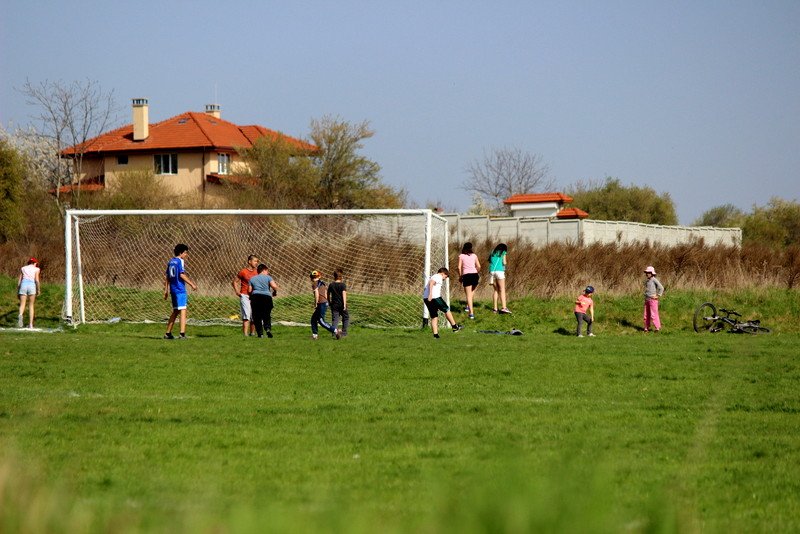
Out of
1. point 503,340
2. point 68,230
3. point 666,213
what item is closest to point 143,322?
point 68,230

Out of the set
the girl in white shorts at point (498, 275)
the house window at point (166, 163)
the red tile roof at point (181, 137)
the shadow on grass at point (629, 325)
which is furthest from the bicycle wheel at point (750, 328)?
the house window at point (166, 163)

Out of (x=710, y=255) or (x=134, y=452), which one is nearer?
(x=134, y=452)

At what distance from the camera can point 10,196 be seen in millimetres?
48875

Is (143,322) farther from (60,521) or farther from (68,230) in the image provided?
(60,521)

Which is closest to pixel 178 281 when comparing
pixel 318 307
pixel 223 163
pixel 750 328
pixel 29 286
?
pixel 318 307

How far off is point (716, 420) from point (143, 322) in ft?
61.7

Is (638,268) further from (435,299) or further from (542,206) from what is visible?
(542,206)

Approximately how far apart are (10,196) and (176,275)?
30.8m

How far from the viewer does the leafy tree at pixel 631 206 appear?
3132 inches

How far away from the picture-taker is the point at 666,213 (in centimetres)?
8000

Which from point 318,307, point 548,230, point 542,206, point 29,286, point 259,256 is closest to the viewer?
point 318,307

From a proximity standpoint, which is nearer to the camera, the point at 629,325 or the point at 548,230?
the point at 629,325

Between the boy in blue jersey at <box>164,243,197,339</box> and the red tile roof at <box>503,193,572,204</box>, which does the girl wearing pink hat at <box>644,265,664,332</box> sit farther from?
the red tile roof at <box>503,193,572,204</box>

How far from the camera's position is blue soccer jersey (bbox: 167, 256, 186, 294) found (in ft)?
68.5
